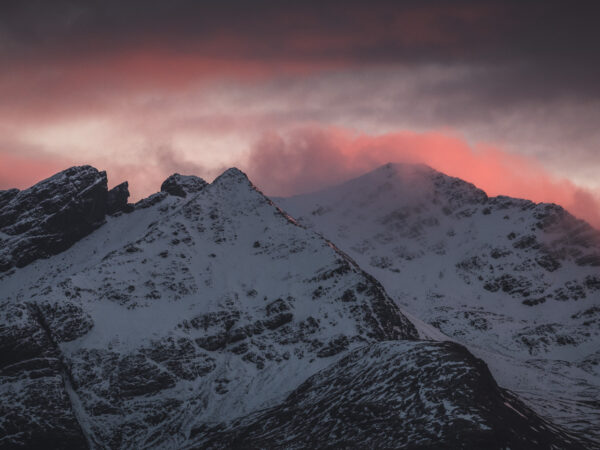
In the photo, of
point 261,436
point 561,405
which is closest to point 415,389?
point 261,436

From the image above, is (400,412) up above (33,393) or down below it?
below

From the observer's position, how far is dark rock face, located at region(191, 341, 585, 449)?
13150cm

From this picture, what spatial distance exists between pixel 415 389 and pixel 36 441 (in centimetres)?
8397

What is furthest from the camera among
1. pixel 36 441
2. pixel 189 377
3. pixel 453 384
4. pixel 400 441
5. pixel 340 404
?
pixel 189 377

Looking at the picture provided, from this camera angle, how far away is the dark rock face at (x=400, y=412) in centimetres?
13150

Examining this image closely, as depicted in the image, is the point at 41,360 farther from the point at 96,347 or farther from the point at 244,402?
the point at 244,402

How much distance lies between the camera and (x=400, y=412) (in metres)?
144

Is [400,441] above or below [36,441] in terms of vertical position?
below

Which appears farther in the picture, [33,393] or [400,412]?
[33,393]

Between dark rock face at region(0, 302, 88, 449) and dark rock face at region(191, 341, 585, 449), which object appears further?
dark rock face at region(0, 302, 88, 449)

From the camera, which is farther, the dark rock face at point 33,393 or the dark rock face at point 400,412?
the dark rock face at point 33,393

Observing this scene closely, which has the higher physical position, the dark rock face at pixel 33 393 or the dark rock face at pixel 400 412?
the dark rock face at pixel 33 393

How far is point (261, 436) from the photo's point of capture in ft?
530

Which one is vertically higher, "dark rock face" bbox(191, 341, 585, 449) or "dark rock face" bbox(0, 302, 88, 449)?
"dark rock face" bbox(0, 302, 88, 449)
